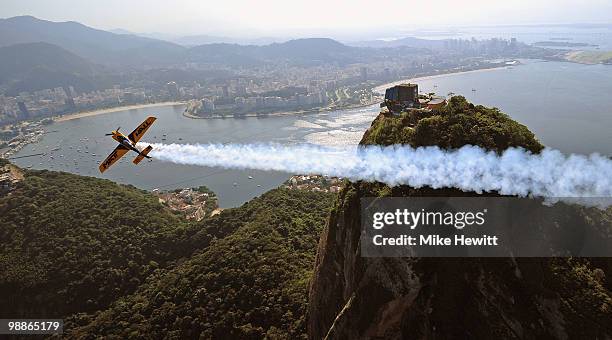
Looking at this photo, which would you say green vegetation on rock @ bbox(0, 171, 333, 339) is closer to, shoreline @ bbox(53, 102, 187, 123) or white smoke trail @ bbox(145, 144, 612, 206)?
white smoke trail @ bbox(145, 144, 612, 206)

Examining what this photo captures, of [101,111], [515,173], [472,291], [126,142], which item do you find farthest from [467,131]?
[101,111]

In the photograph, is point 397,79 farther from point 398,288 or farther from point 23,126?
point 398,288

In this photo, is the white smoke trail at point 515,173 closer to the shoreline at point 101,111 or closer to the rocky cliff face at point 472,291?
the rocky cliff face at point 472,291

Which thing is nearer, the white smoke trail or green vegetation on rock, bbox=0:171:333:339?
the white smoke trail

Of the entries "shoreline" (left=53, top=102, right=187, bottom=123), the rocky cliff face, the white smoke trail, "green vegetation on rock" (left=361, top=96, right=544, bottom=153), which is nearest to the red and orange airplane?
the rocky cliff face

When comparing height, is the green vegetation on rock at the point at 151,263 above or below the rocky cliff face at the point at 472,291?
below

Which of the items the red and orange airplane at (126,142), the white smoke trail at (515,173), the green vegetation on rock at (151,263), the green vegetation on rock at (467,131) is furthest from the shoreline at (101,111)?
the white smoke trail at (515,173)

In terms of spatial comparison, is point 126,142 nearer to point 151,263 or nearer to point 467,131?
point 151,263

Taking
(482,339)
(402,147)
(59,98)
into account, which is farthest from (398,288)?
(59,98)

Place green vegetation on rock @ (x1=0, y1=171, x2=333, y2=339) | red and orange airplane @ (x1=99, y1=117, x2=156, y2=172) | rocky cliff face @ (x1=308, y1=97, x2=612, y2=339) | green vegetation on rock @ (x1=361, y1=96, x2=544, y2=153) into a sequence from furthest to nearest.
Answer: red and orange airplane @ (x1=99, y1=117, x2=156, y2=172), green vegetation on rock @ (x1=0, y1=171, x2=333, y2=339), green vegetation on rock @ (x1=361, y1=96, x2=544, y2=153), rocky cliff face @ (x1=308, y1=97, x2=612, y2=339)
